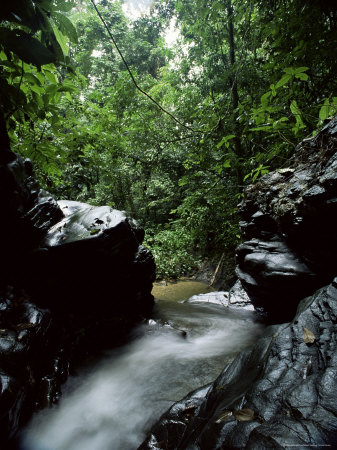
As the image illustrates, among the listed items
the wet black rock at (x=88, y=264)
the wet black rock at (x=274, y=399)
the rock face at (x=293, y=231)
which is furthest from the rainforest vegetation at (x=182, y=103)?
the wet black rock at (x=274, y=399)

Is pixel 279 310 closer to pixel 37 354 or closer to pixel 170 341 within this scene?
pixel 170 341

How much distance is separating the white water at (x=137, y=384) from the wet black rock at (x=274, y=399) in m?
0.71

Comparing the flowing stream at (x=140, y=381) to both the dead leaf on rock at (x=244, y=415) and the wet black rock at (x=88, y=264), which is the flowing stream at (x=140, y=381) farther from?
the dead leaf on rock at (x=244, y=415)

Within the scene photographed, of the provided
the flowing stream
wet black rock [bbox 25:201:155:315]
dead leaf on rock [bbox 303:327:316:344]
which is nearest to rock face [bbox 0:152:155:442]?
wet black rock [bbox 25:201:155:315]

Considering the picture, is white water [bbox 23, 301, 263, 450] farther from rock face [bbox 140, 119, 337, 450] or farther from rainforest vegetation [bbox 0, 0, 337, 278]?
rainforest vegetation [bbox 0, 0, 337, 278]

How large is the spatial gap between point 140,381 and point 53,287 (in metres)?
2.01

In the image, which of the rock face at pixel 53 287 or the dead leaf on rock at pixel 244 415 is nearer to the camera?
the dead leaf on rock at pixel 244 415

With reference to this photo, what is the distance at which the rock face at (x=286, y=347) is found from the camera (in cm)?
114

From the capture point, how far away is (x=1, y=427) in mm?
1961

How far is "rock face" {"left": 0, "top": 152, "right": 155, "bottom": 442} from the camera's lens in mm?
2504

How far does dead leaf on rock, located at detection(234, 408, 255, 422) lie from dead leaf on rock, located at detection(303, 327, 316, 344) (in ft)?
2.28

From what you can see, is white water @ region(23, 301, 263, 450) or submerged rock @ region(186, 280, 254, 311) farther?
submerged rock @ region(186, 280, 254, 311)

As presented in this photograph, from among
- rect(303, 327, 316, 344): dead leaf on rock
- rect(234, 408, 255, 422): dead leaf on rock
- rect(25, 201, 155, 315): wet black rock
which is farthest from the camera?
rect(25, 201, 155, 315): wet black rock

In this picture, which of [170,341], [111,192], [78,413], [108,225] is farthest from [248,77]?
[111,192]
